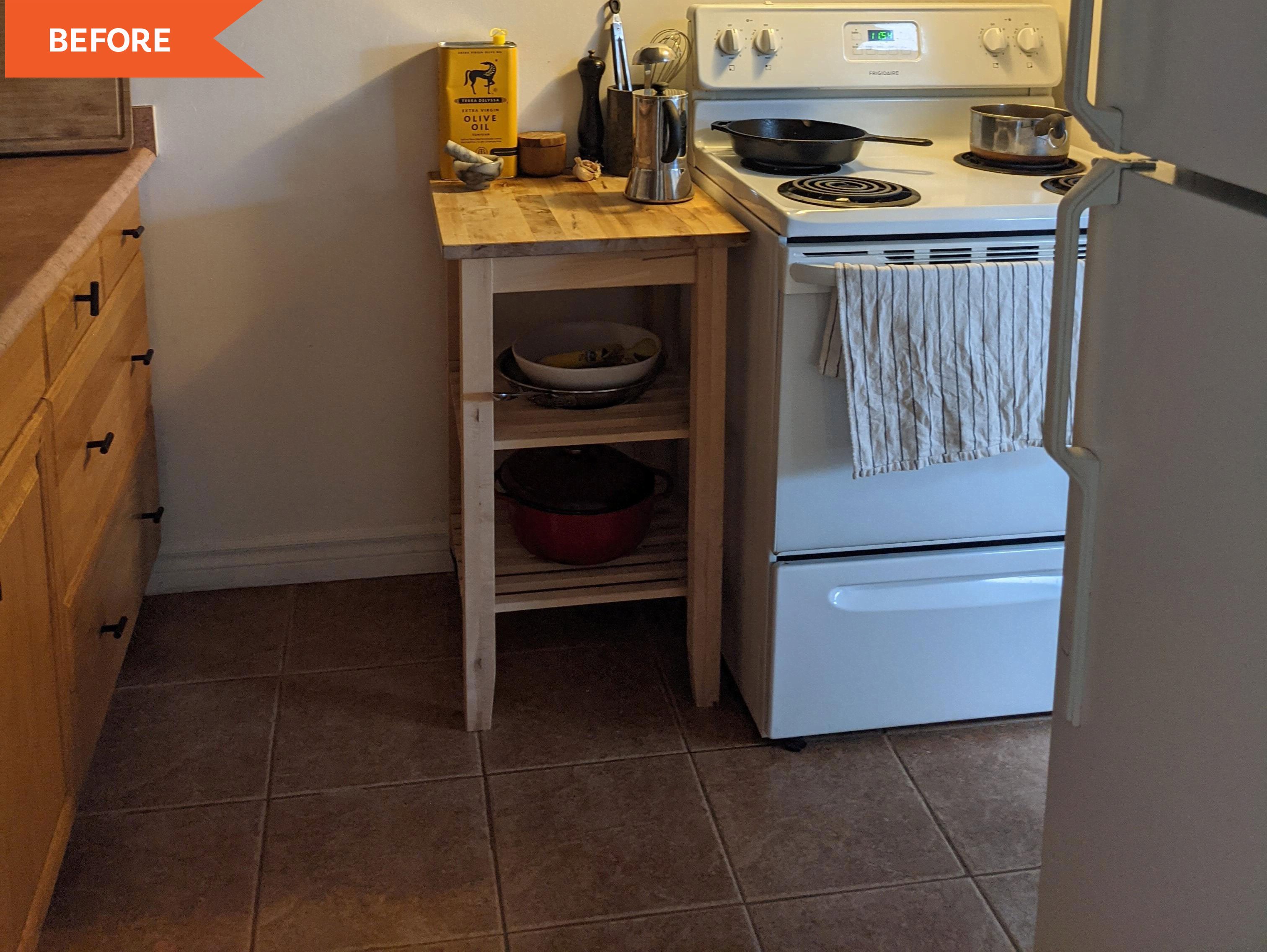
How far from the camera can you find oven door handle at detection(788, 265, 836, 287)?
1.82 meters

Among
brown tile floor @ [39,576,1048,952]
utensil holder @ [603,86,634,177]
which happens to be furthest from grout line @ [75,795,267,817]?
utensil holder @ [603,86,634,177]

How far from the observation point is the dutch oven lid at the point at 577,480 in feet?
7.40

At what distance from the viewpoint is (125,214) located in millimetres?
2209

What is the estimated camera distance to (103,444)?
→ 6.33 ft

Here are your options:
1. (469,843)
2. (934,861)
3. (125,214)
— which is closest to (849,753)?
(934,861)

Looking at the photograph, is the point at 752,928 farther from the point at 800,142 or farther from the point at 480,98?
the point at 480,98

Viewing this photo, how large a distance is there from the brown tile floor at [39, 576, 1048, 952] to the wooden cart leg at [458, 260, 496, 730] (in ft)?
0.39

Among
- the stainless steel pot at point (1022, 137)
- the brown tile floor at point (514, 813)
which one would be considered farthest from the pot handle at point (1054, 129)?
the brown tile floor at point (514, 813)

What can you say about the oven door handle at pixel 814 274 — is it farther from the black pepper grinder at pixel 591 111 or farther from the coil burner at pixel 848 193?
the black pepper grinder at pixel 591 111

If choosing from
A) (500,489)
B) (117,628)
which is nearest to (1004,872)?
(500,489)

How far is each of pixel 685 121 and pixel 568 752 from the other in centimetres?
107

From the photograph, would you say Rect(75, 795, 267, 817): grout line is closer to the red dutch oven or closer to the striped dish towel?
the red dutch oven

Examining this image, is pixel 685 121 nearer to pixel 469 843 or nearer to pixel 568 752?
pixel 568 752

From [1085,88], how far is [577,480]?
1.32 meters
